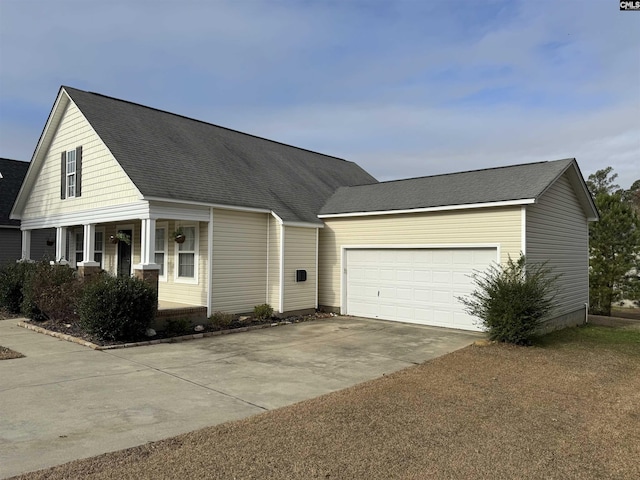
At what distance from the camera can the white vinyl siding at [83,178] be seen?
1211 centimetres

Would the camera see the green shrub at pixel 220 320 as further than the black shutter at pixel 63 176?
No

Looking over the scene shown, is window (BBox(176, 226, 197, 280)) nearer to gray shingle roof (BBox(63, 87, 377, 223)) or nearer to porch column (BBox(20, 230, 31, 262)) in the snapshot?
gray shingle roof (BBox(63, 87, 377, 223))

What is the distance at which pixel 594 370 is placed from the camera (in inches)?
307

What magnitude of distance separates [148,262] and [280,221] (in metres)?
4.06

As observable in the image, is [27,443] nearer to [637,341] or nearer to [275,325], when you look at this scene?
[275,325]

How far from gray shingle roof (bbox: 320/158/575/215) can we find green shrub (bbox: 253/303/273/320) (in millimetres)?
3903

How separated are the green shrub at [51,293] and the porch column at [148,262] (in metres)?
1.62

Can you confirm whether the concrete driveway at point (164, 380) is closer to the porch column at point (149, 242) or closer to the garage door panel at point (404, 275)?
the garage door panel at point (404, 275)

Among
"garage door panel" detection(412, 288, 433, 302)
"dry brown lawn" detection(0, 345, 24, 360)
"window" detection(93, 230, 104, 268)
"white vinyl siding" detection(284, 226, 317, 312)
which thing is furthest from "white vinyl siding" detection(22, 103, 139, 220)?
"garage door panel" detection(412, 288, 433, 302)

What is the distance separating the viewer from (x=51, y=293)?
1153 cm

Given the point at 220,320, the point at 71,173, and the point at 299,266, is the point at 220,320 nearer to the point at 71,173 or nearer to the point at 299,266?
the point at 299,266

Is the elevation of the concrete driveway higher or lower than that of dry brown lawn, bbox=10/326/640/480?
lower

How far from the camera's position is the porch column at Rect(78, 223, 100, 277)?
475 inches

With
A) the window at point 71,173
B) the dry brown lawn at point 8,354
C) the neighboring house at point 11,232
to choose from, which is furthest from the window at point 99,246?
the dry brown lawn at point 8,354
